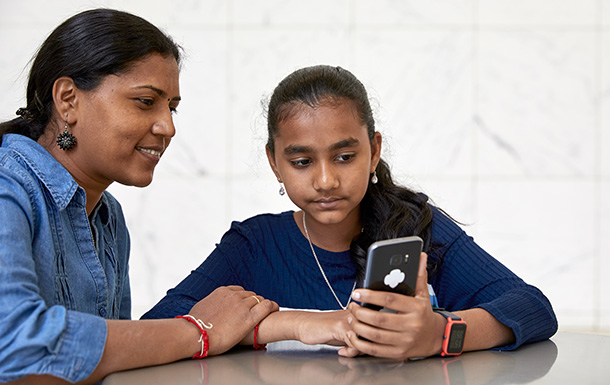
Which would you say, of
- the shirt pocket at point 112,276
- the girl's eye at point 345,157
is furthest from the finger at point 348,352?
the shirt pocket at point 112,276

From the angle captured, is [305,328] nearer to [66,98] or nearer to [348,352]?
[348,352]

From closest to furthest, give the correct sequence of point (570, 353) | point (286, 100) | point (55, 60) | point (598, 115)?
point (570, 353)
point (55, 60)
point (286, 100)
point (598, 115)

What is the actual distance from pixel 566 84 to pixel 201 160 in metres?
2.25

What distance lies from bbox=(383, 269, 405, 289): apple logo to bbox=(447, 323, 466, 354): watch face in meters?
0.17

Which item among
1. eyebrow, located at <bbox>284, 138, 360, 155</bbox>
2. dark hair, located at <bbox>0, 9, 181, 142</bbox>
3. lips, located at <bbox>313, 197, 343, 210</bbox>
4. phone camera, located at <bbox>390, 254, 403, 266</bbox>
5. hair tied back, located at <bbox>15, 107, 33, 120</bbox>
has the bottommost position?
phone camera, located at <bbox>390, 254, 403, 266</bbox>

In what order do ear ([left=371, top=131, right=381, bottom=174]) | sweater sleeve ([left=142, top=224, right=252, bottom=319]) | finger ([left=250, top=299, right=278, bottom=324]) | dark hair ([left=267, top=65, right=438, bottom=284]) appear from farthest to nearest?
ear ([left=371, top=131, right=381, bottom=174]) → dark hair ([left=267, top=65, right=438, bottom=284]) → sweater sleeve ([left=142, top=224, right=252, bottom=319]) → finger ([left=250, top=299, right=278, bottom=324])

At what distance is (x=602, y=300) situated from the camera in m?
3.78

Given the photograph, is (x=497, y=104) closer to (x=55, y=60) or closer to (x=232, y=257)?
(x=232, y=257)

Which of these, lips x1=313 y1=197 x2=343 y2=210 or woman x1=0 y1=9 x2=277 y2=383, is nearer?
woman x1=0 y1=9 x2=277 y2=383

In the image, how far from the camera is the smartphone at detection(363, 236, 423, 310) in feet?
4.10

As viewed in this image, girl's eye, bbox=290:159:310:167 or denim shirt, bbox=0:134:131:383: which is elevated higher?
girl's eye, bbox=290:159:310:167

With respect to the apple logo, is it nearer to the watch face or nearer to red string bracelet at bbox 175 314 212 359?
the watch face

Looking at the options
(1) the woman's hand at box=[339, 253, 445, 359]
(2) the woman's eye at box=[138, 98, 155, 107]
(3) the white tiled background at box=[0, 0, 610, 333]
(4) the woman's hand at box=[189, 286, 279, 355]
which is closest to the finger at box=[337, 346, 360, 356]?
(1) the woman's hand at box=[339, 253, 445, 359]

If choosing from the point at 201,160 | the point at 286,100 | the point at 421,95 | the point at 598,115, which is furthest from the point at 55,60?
the point at 598,115
